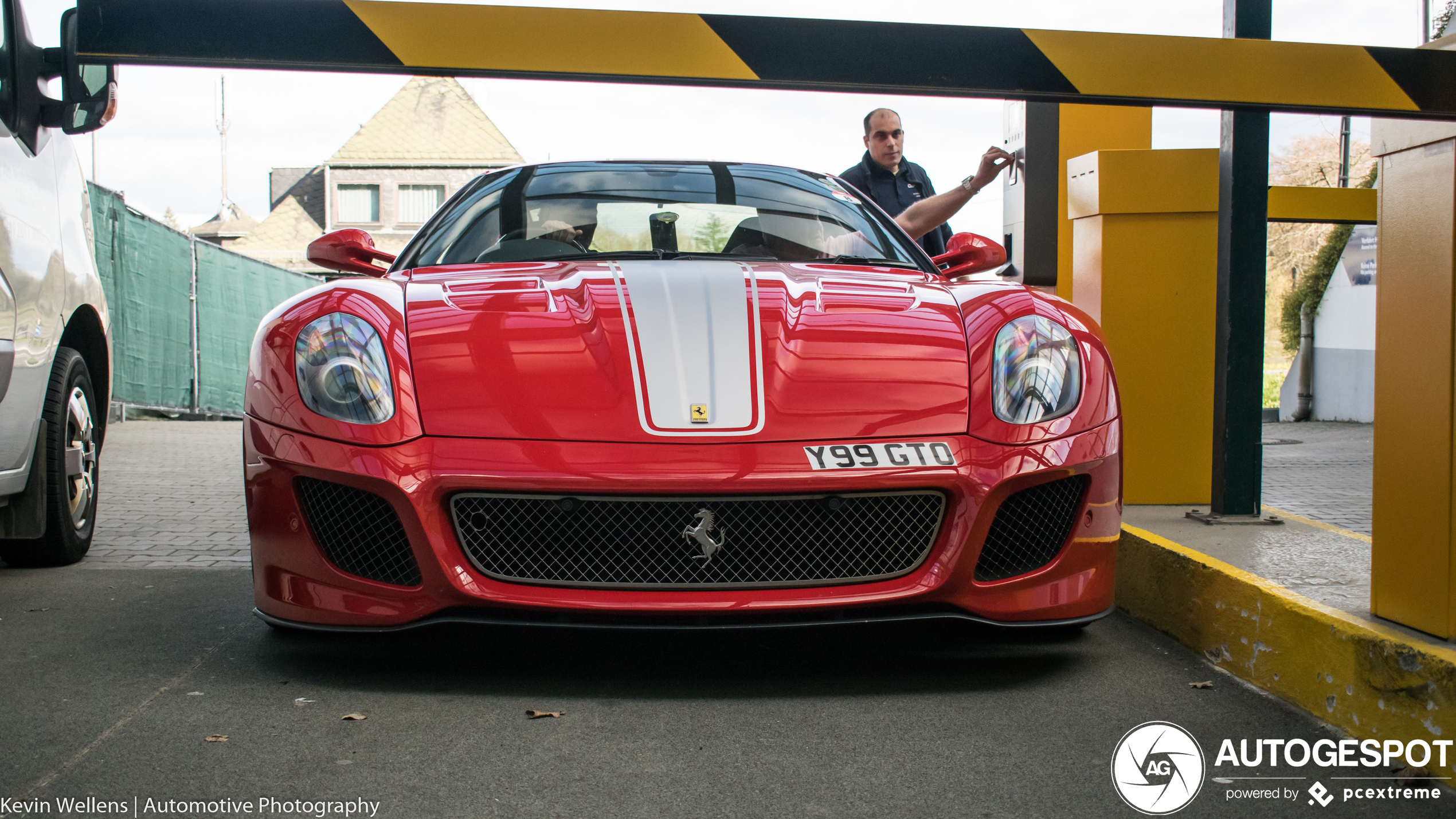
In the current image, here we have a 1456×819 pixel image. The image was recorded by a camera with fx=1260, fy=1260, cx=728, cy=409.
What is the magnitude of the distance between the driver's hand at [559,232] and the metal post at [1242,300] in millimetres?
2075

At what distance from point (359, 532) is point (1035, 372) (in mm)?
1540

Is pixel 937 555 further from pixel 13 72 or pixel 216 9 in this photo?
pixel 13 72

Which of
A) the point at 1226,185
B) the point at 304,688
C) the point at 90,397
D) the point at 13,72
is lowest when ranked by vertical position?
the point at 304,688

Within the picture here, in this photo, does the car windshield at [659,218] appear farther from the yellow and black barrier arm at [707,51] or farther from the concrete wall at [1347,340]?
the concrete wall at [1347,340]

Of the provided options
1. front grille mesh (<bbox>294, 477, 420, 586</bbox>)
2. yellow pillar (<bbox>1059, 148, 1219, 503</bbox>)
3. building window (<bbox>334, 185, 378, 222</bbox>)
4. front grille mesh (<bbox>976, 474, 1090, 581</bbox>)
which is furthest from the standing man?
building window (<bbox>334, 185, 378, 222</bbox>)

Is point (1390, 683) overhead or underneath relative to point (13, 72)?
underneath

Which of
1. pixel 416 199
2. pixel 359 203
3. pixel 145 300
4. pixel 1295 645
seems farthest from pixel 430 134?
pixel 1295 645

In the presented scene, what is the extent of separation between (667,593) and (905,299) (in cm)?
103

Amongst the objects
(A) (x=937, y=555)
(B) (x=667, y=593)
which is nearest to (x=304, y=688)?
(B) (x=667, y=593)

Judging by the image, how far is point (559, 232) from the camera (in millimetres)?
3854

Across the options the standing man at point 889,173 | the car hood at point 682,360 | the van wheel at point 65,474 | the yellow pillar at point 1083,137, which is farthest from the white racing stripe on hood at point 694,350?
the standing man at point 889,173

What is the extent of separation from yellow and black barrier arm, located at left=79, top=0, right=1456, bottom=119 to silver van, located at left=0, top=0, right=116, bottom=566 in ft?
1.15

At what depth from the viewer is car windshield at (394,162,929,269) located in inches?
150

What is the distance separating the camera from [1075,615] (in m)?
2.81
